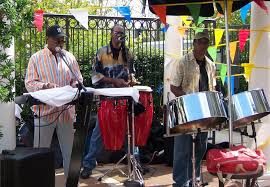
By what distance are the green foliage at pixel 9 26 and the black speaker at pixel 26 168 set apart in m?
0.41

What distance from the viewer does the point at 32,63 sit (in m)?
4.31

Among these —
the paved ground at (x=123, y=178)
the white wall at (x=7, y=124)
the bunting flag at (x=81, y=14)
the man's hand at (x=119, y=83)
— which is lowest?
the paved ground at (x=123, y=178)

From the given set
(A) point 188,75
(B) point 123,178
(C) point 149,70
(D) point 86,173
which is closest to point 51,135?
(D) point 86,173

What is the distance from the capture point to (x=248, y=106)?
12.7 ft

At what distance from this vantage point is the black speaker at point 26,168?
11.5 ft

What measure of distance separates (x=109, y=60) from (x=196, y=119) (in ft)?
5.70

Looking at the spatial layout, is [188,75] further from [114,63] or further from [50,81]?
[50,81]

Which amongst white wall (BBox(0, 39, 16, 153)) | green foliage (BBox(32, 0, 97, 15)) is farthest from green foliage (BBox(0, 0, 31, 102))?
green foliage (BBox(32, 0, 97, 15))

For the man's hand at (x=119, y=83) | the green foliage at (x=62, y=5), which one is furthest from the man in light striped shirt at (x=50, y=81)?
the green foliage at (x=62, y=5)

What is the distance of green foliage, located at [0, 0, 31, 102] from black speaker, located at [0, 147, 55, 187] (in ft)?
1.35

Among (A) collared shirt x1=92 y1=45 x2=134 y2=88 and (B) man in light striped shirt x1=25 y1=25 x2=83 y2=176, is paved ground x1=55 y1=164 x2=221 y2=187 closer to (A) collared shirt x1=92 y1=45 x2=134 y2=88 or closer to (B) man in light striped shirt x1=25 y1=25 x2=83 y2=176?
(B) man in light striped shirt x1=25 y1=25 x2=83 y2=176

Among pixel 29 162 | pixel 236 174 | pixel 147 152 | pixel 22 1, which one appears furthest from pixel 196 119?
pixel 147 152

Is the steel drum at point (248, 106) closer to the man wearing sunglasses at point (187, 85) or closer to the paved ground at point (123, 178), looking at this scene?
the man wearing sunglasses at point (187, 85)

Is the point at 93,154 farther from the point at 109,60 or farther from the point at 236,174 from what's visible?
the point at 236,174
